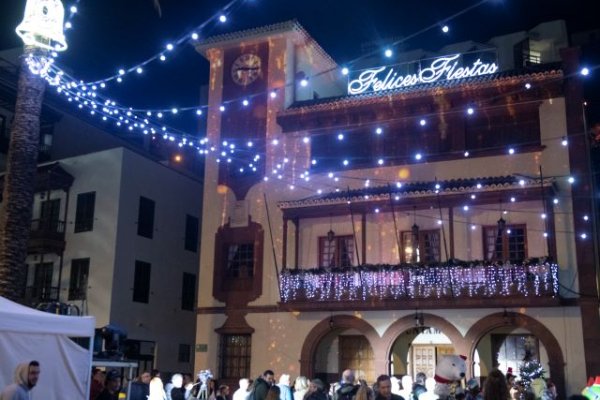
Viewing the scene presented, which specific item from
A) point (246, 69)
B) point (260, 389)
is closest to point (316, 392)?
point (260, 389)

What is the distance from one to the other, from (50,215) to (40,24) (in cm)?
1818

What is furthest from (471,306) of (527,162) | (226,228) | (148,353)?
(148,353)

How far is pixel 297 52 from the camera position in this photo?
28266 mm

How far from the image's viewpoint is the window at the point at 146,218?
99.2 feet

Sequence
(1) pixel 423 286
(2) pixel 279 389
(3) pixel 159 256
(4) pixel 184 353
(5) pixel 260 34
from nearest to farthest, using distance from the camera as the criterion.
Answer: (2) pixel 279 389
(1) pixel 423 286
(5) pixel 260 34
(3) pixel 159 256
(4) pixel 184 353

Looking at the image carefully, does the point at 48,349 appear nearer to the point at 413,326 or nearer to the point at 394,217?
the point at 413,326

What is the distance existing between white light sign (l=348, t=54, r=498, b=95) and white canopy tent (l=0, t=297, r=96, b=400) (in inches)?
650

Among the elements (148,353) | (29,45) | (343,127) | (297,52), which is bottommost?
(148,353)

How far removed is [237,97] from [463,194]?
10060 millimetres

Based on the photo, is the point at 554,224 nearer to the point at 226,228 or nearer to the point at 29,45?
the point at 226,228

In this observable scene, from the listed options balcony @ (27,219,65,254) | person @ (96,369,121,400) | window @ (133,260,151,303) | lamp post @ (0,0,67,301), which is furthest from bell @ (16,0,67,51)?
balcony @ (27,219,65,254)

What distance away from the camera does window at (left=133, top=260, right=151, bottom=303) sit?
96.9 feet

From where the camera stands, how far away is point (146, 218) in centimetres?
3061

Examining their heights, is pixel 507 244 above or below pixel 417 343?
above
